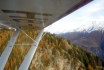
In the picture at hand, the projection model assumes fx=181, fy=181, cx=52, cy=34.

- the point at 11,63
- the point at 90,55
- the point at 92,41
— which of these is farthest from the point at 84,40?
the point at 11,63

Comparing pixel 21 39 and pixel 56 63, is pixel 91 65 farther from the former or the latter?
pixel 21 39

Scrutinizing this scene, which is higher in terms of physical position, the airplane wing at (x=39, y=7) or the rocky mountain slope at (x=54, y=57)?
the airplane wing at (x=39, y=7)

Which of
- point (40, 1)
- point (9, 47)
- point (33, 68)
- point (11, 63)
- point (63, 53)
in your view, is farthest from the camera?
point (63, 53)

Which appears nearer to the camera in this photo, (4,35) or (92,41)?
(4,35)

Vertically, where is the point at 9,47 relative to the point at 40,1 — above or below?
below

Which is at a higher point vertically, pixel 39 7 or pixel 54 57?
pixel 39 7

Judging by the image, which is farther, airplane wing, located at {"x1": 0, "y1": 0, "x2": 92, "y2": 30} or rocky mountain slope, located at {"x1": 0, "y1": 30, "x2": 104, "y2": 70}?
rocky mountain slope, located at {"x1": 0, "y1": 30, "x2": 104, "y2": 70}

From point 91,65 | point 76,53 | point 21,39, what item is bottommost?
point 91,65

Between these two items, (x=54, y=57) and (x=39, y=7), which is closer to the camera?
(x=39, y=7)

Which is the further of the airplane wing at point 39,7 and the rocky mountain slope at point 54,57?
the rocky mountain slope at point 54,57

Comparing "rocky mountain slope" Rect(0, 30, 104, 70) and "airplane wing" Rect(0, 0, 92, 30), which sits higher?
"airplane wing" Rect(0, 0, 92, 30)

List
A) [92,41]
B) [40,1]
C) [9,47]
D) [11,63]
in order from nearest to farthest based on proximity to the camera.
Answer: [40,1] < [9,47] < [11,63] < [92,41]
